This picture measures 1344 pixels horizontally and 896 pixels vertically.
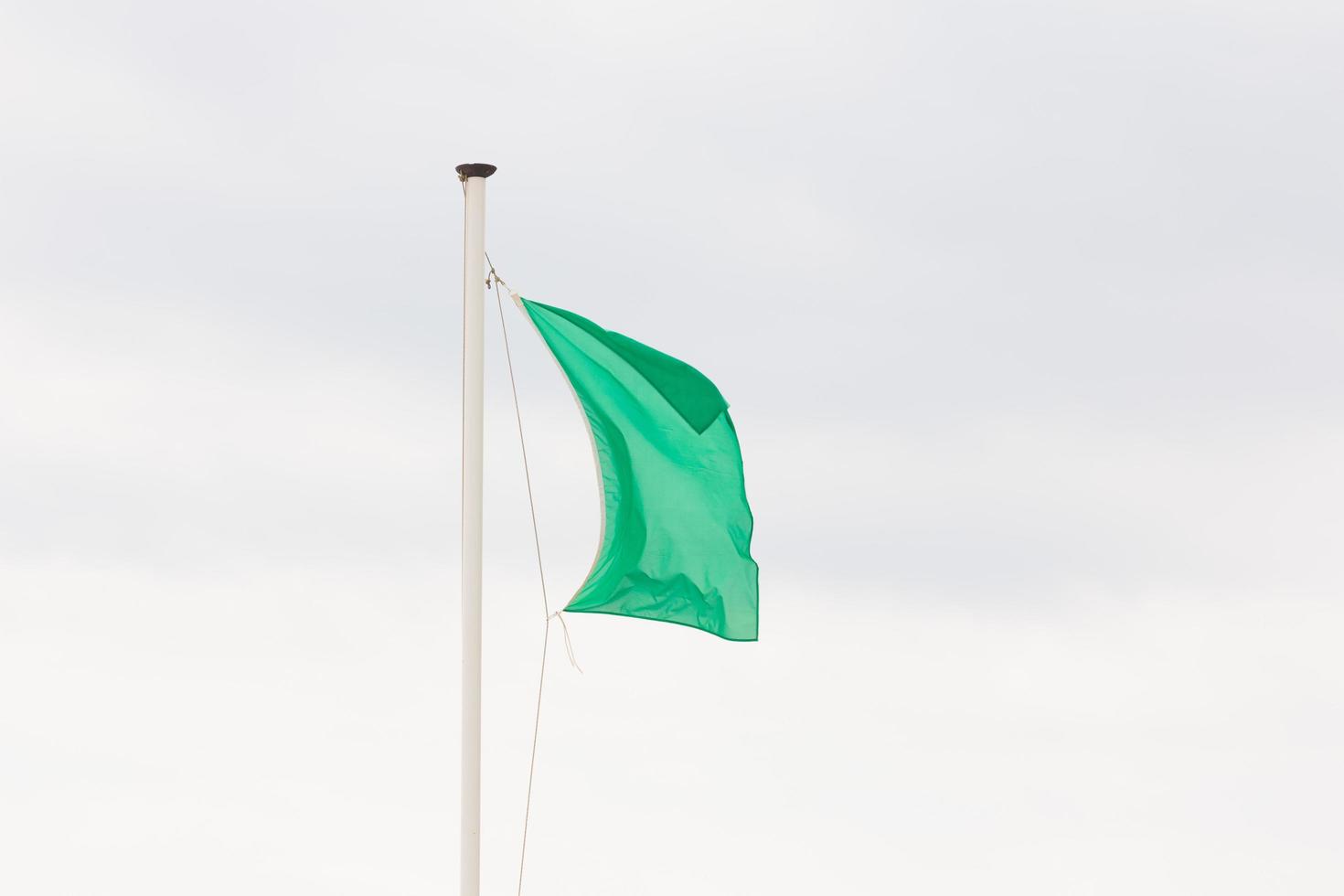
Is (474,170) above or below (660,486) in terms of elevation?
above

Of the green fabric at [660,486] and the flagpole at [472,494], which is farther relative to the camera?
the green fabric at [660,486]

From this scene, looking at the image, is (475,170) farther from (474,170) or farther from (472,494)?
(472,494)

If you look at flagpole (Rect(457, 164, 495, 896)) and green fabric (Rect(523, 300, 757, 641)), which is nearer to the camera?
flagpole (Rect(457, 164, 495, 896))

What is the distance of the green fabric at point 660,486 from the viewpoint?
1391 centimetres

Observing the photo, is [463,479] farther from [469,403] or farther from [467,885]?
[467,885]

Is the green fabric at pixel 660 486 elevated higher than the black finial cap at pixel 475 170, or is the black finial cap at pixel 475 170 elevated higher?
the black finial cap at pixel 475 170

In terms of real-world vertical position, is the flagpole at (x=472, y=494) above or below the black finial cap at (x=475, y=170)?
below

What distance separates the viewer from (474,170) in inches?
530

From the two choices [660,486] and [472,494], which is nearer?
[472,494]

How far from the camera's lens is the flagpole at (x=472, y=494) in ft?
42.1

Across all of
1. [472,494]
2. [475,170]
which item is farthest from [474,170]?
[472,494]

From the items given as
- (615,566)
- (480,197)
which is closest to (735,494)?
(615,566)

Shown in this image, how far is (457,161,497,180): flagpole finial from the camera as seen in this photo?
1344cm

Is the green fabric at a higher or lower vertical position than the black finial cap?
lower
